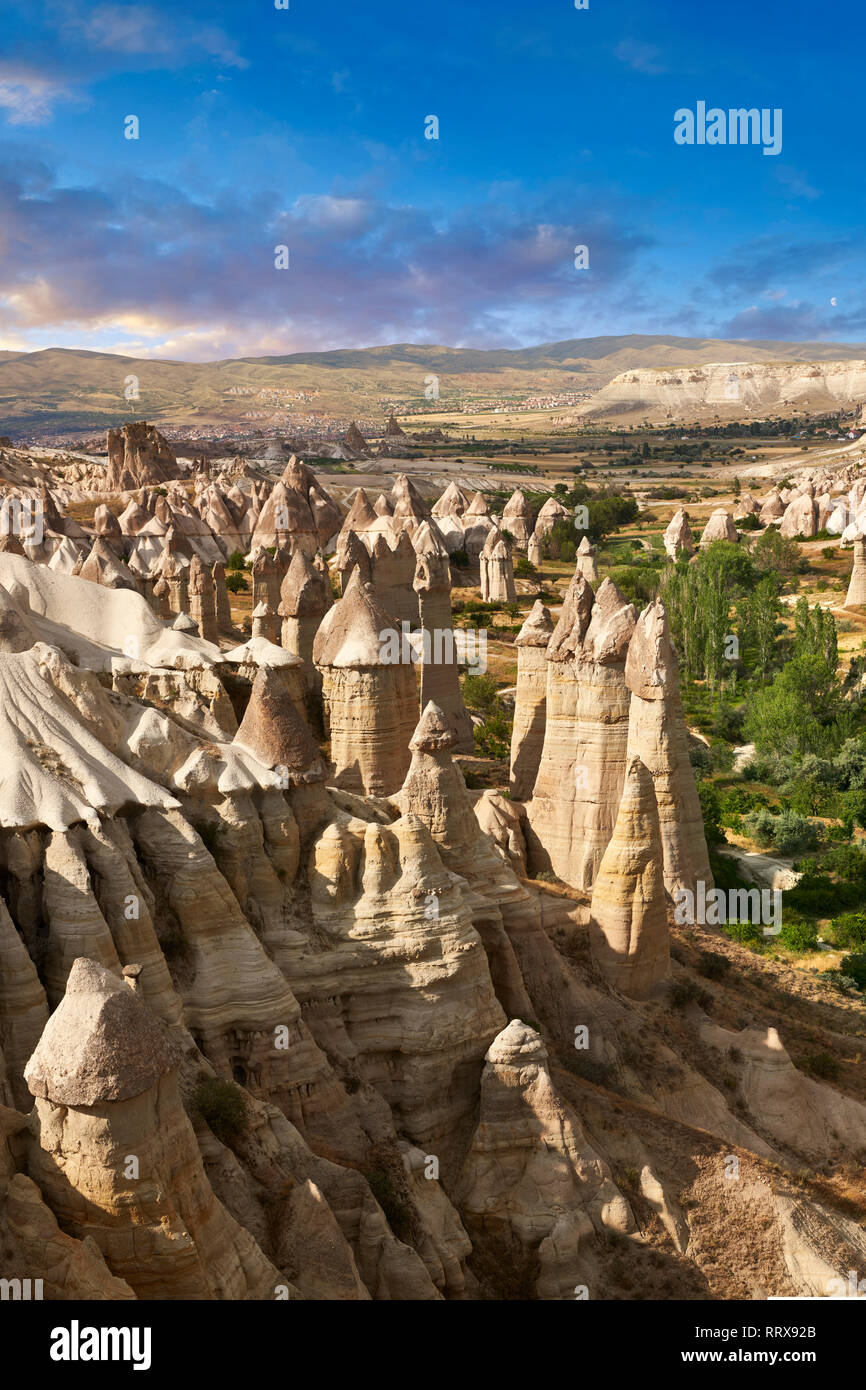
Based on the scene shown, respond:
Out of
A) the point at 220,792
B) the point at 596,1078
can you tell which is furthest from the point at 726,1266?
the point at 220,792

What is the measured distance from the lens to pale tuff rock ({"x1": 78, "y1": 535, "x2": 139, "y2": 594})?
29.7m

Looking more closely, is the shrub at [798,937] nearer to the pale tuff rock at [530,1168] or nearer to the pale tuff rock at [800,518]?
the pale tuff rock at [530,1168]

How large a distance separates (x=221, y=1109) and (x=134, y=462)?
7194cm

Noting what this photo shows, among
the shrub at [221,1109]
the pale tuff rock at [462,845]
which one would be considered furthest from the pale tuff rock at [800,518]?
the shrub at [221,1109]

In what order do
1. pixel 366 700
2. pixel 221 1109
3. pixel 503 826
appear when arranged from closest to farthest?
pixel 221 1109
pixel 366 700
pixel 503 826

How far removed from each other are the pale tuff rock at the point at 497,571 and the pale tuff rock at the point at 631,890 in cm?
4040

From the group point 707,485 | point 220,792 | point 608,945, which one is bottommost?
point 608,945

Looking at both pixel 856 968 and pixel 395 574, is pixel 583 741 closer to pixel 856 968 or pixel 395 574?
pixel 856 968

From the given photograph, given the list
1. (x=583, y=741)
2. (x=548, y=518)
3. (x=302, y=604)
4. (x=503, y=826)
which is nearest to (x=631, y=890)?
(x=503, y=826)

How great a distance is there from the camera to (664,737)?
2105 cm

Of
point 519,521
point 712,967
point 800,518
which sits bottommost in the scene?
point 712,967

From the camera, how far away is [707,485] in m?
122
